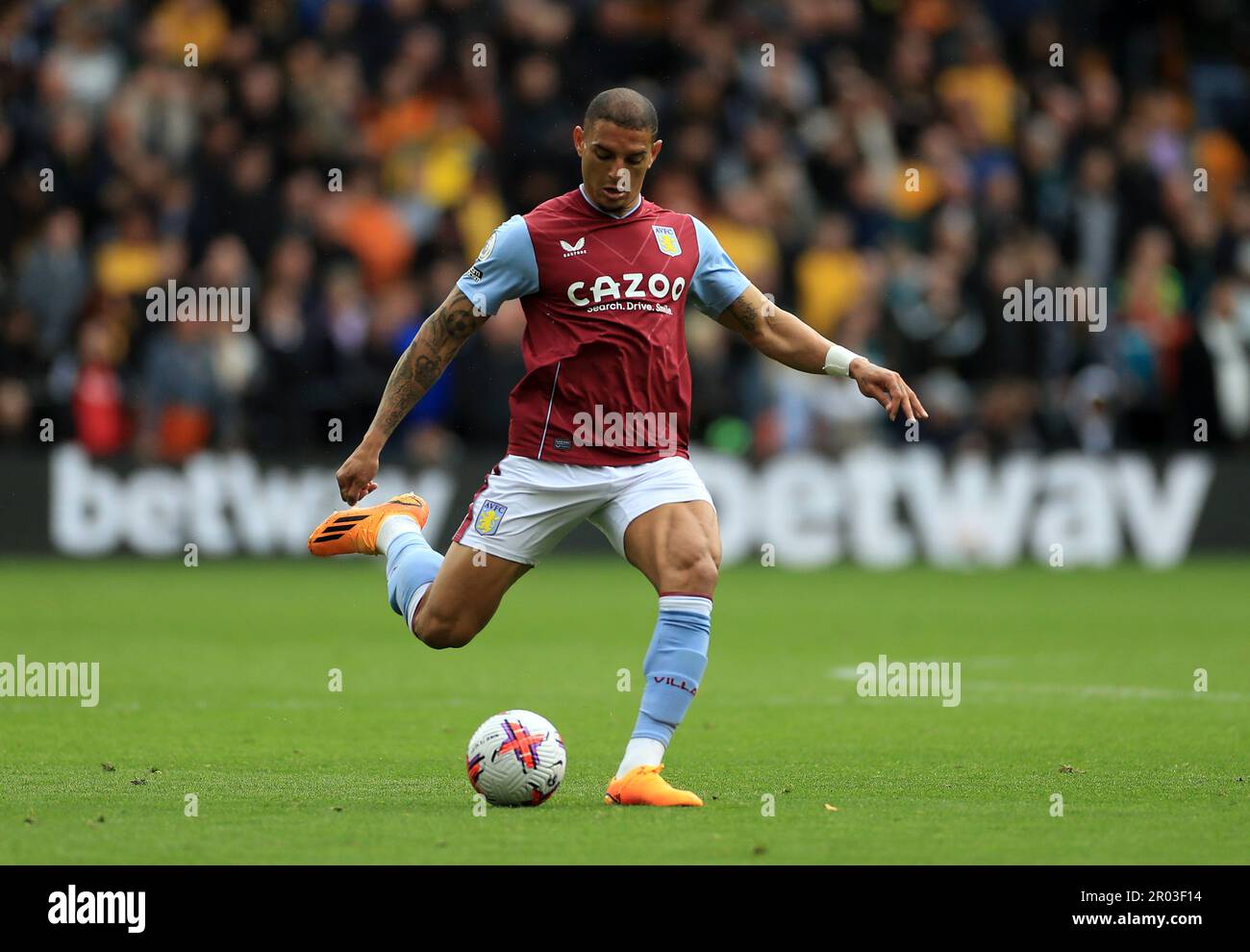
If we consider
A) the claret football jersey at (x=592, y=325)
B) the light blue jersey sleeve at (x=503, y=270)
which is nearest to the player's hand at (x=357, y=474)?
the claret football jersey at (x=592, y=325)

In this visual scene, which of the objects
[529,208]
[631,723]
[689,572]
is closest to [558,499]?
[689,572]

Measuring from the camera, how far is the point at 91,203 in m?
21.2

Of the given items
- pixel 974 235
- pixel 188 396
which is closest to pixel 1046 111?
pixel 974 235

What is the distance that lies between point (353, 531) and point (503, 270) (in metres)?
1.72

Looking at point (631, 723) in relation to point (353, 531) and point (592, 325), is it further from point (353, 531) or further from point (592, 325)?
point (592, 325)

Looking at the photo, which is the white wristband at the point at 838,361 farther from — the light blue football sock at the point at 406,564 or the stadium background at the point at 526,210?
the stadium background at the point at 526,210

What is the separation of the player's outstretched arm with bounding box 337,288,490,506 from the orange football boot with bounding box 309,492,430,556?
978mm

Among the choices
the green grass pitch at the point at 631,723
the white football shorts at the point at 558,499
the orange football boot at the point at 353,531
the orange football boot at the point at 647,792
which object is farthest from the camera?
the orange football boot at the point at 353,531

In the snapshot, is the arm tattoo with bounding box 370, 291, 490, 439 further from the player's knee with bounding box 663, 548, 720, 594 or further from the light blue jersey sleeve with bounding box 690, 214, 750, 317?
the player's knee with bounding box 663, 548, 720, 594

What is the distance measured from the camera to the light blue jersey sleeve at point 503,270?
313 inches

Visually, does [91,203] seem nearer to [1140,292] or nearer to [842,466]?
[842,466]

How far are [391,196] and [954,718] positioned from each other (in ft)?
41.1

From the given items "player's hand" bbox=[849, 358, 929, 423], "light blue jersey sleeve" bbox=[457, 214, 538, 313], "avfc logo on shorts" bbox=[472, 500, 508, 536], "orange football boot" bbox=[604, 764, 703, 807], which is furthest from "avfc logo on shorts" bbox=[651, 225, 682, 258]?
"orange football boot" bbox=[604, 764, 703, 807]

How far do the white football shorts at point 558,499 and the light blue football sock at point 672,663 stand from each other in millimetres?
353
